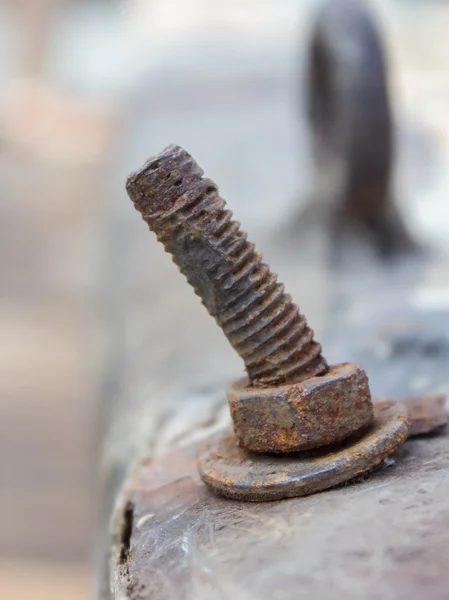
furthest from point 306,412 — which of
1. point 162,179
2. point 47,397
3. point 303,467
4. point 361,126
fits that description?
point 47,397

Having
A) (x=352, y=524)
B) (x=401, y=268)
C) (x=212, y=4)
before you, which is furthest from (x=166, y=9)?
(x=352, y=524)

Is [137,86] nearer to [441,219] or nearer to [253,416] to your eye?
[441,219]

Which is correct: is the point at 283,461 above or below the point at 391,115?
below

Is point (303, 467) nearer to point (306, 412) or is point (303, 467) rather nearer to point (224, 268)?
point (306, 412)

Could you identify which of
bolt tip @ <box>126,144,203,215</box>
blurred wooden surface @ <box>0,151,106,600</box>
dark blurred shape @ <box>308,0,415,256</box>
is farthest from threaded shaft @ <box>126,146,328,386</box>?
blurred wooden surface @ <box>0,151,106,600</box>

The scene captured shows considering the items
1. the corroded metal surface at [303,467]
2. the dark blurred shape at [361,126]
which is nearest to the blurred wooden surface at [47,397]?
the dark blurred shape at [361,126]

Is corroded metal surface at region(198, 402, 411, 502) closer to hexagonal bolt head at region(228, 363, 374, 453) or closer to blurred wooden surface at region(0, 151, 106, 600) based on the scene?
hexagonal bolt head at region(228, 363, 374, 453)

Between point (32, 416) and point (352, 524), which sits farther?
point (32, 416)
